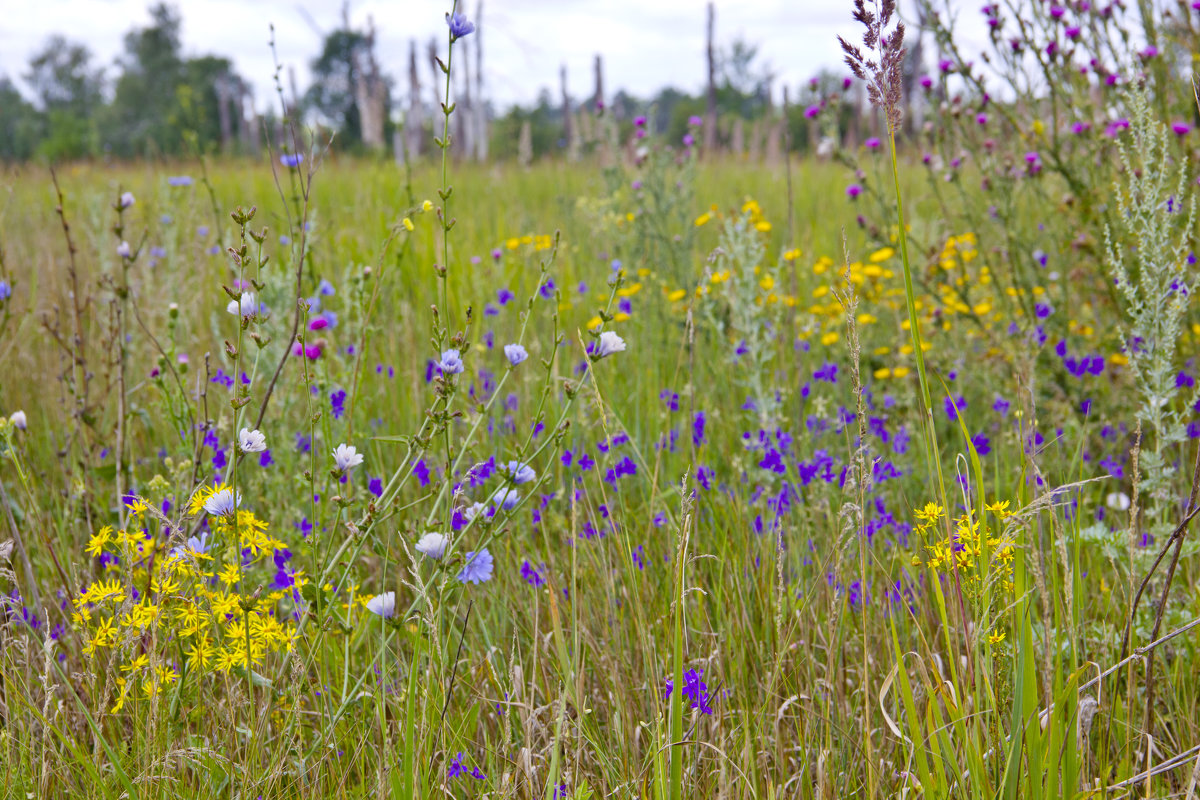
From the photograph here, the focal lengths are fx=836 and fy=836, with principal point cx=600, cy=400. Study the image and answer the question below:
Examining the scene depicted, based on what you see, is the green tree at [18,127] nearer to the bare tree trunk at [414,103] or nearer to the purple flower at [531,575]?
the bare tree trunk at [414,103]

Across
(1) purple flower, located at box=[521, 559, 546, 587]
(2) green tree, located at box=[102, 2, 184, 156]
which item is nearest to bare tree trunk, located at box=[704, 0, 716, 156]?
(1) purple flower, located at box=[521, 559, 546, 587]

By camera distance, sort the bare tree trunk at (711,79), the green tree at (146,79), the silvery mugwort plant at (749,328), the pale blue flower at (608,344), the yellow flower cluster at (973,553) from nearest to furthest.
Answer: the yellow flower cluster at (973,553) < the pale blue flower at (608,344) < the silvery mugwort plant at (749,328) < the bare tree trunk at (711,79) < the green tree at (146,79)

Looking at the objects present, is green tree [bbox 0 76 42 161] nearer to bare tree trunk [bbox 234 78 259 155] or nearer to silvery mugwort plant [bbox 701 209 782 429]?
bare tree trunk [bbox 234 78 259 155]

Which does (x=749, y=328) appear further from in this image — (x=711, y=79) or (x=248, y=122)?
(x=711, y=79)

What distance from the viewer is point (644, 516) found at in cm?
202

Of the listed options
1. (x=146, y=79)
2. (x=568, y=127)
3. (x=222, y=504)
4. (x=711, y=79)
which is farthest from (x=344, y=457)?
(x=146, y=79)

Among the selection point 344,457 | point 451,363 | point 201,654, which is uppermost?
point 451,363

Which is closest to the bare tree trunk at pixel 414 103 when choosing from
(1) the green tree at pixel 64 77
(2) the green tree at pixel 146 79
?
(2) the green tree at pixel 146 79

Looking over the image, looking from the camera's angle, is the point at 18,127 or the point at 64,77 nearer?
the point at 18,127

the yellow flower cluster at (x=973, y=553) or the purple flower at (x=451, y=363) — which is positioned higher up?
the purple flower at (x=451, y=363)

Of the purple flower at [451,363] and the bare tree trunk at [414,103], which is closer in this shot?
the purple flower at [451,363]

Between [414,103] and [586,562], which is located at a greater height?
[414,103]

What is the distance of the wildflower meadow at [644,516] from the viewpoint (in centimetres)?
115

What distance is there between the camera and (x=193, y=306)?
320cm
